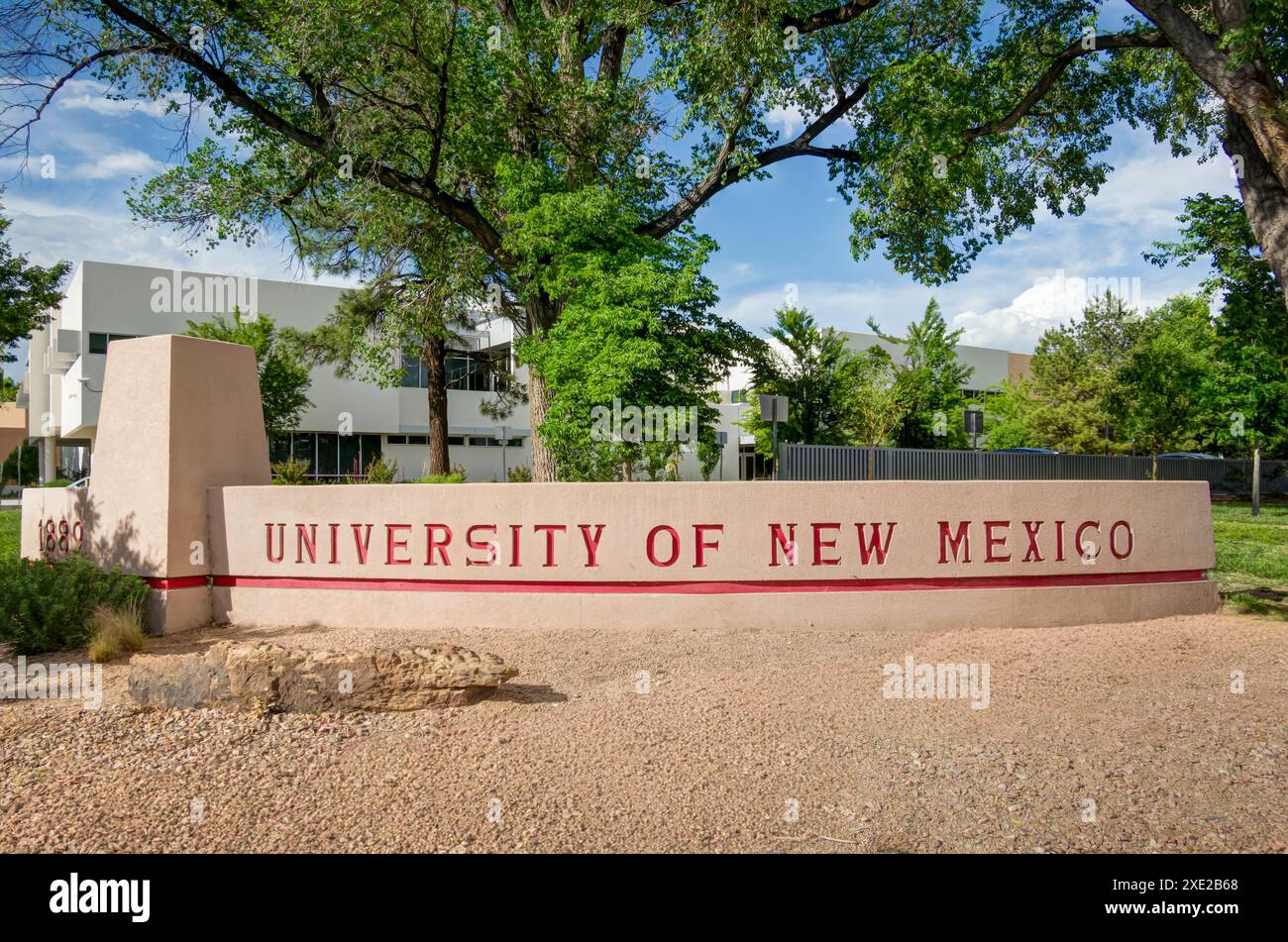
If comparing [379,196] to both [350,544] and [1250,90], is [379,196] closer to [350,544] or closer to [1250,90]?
[350,544]

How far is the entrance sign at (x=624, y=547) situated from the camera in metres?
7.59

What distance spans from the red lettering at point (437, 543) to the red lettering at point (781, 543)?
302 cm

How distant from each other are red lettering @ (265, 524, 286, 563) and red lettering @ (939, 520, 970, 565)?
6.43 m

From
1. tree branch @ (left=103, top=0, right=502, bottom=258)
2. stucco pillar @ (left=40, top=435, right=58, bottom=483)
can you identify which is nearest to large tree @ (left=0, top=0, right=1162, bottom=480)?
tree branch @ (left=103, top=0, right=502, bottom=258)

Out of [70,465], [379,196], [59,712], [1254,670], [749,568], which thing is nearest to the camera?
[59,712]

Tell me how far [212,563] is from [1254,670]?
9512 millimetres

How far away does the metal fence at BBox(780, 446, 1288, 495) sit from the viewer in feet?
66.1

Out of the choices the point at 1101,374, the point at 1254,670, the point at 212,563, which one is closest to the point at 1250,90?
the point at 1254,670

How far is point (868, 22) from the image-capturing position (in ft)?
52.0

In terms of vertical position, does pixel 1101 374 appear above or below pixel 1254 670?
above
